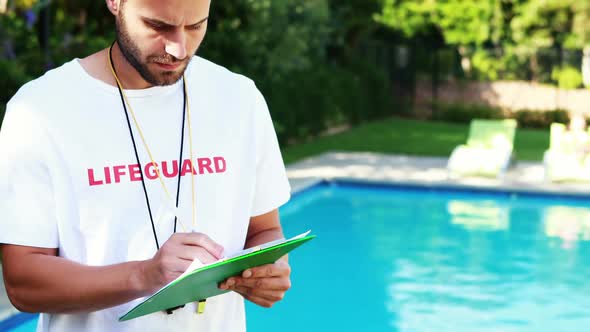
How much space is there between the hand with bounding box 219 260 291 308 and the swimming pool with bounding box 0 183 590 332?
17.5 feet

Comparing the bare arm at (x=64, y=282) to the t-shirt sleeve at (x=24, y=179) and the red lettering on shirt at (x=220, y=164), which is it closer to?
the t-shirt sleeve at (x=24, y=179)

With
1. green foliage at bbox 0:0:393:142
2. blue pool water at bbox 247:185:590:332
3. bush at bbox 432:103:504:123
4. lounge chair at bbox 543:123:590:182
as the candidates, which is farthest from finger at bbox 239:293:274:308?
bush at bbox 432:103:504:123

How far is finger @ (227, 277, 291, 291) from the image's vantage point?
5.44 ft

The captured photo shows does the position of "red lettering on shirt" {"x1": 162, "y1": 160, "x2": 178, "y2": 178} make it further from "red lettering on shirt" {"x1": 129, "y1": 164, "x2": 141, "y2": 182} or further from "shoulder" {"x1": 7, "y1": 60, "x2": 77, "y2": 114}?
"shoulder" {"x1": 7, "y1": 60, "x2": 77, "y2": 114}

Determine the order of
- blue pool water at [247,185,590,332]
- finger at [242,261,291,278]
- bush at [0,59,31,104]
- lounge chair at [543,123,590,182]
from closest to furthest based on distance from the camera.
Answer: finger at [242,261,291,278]
blue pool water at [247,185,590,332]
bush at [0,59,31,104]
lounge chair at [543,123,590,182]

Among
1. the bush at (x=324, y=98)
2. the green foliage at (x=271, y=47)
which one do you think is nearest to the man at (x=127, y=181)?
the green foliage at (x=271, y=47)

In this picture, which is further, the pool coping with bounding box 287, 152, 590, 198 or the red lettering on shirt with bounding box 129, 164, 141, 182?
the pool coping with bounding box 287, 152, 590, 198

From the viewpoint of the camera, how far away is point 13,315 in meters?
6.03

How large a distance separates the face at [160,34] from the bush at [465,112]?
23.6m

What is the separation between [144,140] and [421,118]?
2473 centimetres

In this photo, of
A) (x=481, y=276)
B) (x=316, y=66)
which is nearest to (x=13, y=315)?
(x=481, y=276)

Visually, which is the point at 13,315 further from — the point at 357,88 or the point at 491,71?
the point at 491,71

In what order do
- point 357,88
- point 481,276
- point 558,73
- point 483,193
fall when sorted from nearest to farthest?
point 481,276
point 483,193
point 357,88
point 558,73

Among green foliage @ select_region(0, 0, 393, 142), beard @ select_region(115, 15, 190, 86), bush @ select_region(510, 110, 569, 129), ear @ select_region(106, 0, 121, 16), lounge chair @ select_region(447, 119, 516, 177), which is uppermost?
ear @ select_region(106, 0, 121, 16)
